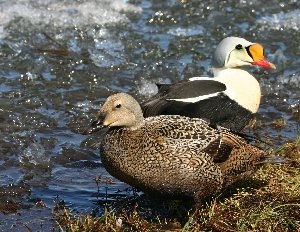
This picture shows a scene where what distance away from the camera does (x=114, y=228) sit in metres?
5.03

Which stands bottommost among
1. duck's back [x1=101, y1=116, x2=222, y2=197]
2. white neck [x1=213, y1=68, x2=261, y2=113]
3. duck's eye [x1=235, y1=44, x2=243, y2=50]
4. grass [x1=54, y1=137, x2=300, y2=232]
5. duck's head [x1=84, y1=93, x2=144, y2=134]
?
grass [x1=54, y1=137, x2=300, y2=232]

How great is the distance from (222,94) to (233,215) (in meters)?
1.84

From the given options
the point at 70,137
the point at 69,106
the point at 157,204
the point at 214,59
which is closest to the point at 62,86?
the point at 69,106

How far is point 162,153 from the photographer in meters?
5.18

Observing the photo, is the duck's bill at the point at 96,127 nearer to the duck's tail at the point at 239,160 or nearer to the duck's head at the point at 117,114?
the duck's head at the point at 117,114

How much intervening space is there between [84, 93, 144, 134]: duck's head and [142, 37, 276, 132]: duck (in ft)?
3.93

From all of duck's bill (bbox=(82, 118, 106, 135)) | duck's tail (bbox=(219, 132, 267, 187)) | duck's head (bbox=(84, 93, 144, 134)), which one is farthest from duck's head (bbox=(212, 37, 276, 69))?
duck's bill (bbox=(82, 118, 106, 135))

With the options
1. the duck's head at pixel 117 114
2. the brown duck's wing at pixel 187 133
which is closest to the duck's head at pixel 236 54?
the brown duck's wing at pixel 187 133

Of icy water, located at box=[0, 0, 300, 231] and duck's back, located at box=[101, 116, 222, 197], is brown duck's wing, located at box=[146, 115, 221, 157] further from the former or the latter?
icy water, located at box=[0, 0, 300, 231]

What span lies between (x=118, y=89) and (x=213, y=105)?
1893mm

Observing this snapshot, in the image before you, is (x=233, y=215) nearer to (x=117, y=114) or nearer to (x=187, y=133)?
(x=187, y=133)

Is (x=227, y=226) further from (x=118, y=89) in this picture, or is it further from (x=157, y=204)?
(x=118, y=89)

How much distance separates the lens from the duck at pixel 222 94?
259 inches

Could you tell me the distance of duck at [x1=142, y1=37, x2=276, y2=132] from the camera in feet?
21.6
